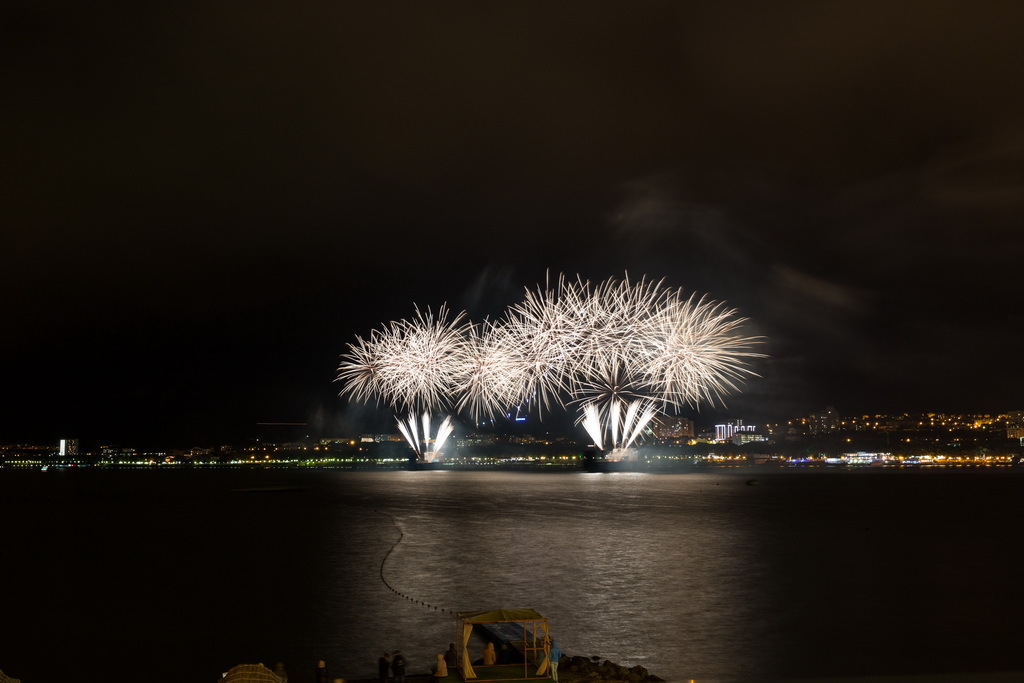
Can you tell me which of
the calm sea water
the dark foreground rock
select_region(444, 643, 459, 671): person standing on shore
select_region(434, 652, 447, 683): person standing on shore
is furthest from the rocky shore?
the calm sea water

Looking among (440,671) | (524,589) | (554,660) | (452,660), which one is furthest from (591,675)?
(524,589)

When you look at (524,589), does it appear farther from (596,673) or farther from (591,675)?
(591,675)

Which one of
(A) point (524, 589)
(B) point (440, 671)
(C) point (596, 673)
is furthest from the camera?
(A) point (524, 589)

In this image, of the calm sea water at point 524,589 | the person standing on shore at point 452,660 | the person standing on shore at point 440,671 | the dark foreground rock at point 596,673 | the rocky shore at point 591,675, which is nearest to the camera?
the person standing on shore at point 440,671

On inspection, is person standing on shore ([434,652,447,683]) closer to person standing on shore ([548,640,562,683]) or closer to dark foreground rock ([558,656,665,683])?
person standing on shore ([548,640,562,683])

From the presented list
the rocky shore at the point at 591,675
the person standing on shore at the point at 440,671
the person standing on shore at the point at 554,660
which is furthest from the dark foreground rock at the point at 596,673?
the person standing on shore at the point at 440,671

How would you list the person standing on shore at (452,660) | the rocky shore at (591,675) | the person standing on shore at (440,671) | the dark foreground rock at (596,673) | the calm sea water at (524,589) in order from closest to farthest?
the person standing on shore at (440,671) < the rocky shore at (591,675) < the dark foreground rock at (596,673) < the person standing on shore at (452,660) < the calm sea water at (524,589)

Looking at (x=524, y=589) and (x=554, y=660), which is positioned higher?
(x=554, y=660)

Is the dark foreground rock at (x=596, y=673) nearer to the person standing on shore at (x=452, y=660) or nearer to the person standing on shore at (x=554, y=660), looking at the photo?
the person standing on shore at (x=554, y=660)

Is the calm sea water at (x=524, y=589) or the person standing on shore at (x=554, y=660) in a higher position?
the person standing on shore at (x=554, y=660)
